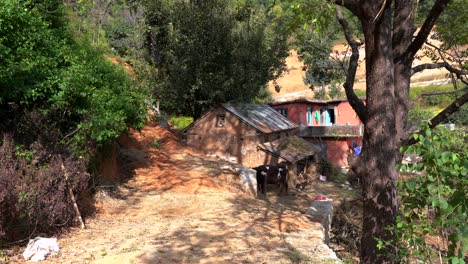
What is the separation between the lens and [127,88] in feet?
41.6

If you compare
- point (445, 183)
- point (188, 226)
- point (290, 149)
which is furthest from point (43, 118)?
point (290, 149)

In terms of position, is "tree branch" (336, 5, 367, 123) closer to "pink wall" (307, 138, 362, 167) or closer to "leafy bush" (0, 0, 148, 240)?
"leafy bush" (0, 0, 148, 240)

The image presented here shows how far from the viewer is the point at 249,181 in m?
14.8

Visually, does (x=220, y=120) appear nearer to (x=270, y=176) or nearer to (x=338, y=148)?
(x=270, y=176)

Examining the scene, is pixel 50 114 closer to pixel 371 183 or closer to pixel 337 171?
pixel 371 183

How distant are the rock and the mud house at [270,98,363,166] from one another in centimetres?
1320

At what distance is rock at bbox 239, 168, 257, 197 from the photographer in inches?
576

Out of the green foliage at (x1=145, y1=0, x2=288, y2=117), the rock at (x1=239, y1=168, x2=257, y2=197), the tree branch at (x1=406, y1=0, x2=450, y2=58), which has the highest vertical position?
the green foliage at (x1=145, y1=0, x2=288, y2=117)

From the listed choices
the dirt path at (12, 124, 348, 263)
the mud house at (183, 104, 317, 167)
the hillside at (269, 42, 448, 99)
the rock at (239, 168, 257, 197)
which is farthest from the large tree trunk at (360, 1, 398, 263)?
the hillside at (269, 42, 448, 99)

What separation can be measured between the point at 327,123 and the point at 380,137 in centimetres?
3145

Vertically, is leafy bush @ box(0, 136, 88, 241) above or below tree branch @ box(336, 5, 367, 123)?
below

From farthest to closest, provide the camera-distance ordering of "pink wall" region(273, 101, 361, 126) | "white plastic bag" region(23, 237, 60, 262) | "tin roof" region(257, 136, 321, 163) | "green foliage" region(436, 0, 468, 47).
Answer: "pink wall" region(273, 101, 361, 126) → "tin roof" region(257, 136, 321, 163) → "green foliage" region(436, 0, 468, 47) → "white plastic bag" region(23, 237, 60, 262)

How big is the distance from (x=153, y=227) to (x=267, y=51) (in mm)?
16810

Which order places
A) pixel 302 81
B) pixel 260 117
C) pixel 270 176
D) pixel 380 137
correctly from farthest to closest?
pixel 302 81 < pixel 260 117 < pixel 270 176 < pixel 380 137
